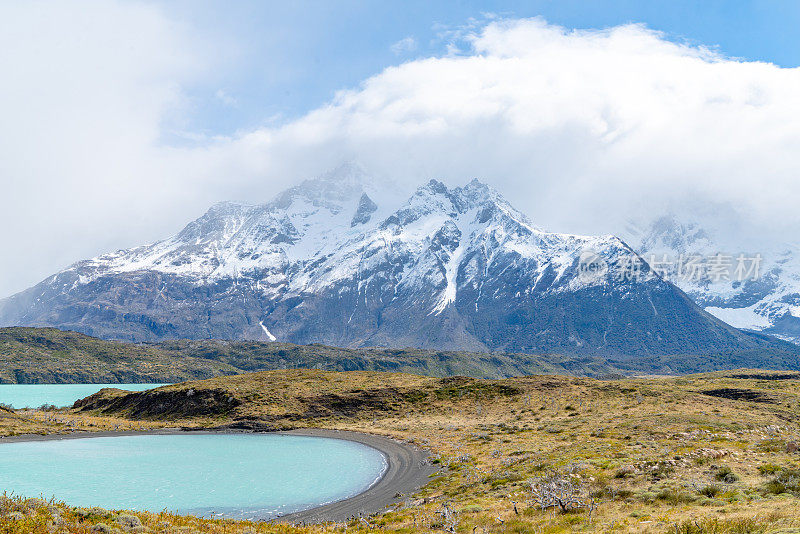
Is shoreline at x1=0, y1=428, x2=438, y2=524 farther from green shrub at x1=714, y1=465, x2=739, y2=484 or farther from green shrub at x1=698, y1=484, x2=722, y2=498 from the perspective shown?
green shrub at x1=714, y1=465, x2=739, y2=484

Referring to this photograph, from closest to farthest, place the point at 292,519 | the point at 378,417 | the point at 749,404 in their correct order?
the point at 292,519
the point at 749,404
the point at 378,417

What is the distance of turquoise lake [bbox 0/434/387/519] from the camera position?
4231 centimetres

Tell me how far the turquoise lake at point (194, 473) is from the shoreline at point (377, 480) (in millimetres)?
1610

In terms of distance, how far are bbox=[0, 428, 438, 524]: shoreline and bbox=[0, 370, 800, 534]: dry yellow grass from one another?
93.8 inches

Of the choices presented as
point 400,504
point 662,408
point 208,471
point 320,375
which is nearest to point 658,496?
point 400,504

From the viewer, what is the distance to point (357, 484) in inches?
1919

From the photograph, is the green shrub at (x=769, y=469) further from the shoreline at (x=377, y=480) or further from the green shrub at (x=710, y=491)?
the shoreline at (x=377, y=480)

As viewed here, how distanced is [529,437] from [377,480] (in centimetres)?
2563

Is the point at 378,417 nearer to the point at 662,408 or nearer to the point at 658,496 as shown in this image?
the point at 662,408

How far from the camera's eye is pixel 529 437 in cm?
6744

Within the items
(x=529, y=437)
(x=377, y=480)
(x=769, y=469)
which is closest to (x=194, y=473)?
(x=377, y=480)

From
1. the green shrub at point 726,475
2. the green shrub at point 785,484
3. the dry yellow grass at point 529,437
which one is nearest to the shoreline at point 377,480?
the dry yellow grass at point 529,437

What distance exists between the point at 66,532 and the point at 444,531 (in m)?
18.2

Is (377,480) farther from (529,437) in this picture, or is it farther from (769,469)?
(769,469)
